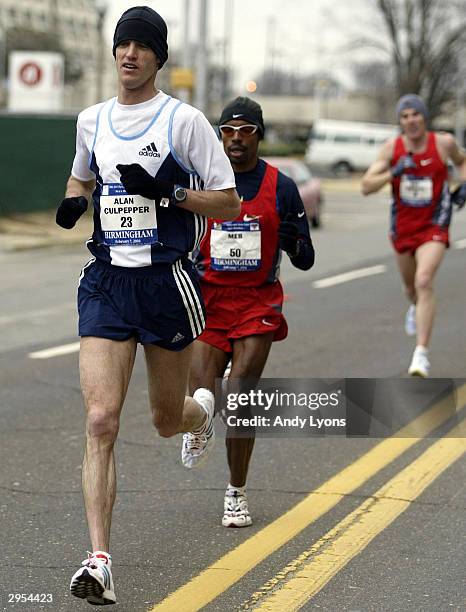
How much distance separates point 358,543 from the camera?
5.29 m

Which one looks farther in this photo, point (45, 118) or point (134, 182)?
point (45, 118)

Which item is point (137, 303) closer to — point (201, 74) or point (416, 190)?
point (416, 190)

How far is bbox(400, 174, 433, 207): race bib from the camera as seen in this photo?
929cm

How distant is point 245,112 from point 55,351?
206 inches

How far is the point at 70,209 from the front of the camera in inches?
194

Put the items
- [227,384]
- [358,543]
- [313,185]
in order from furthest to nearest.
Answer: [313,185]
[227,384]
[358,543]

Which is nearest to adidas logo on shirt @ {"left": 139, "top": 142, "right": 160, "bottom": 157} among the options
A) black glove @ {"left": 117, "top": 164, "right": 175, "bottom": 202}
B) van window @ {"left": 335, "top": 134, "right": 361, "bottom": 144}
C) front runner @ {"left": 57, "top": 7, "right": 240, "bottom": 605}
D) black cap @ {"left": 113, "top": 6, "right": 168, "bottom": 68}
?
front runner @ {"left": 57, "top": 7, "right": 240, "bottom": 605}

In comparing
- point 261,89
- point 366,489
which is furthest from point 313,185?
point 261,89

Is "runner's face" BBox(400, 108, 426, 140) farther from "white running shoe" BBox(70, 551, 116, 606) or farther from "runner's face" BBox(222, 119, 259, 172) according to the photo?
"white running shoe" BBox(70, 551, 116, 606)

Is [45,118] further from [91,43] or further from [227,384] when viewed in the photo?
[91,43]

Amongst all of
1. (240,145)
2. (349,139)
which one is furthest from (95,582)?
(349,139)

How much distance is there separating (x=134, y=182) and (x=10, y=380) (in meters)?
4.80

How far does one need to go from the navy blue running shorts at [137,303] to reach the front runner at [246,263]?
0.94m

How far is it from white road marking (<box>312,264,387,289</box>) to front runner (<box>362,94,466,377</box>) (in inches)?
236
